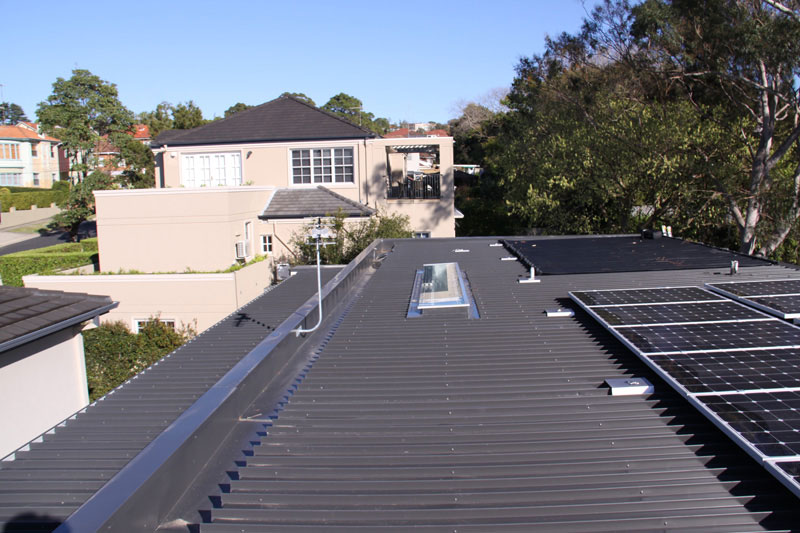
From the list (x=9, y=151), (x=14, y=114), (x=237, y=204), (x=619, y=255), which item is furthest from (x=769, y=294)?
(x=14, y=114)

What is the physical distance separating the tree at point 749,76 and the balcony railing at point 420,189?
965 centimetres

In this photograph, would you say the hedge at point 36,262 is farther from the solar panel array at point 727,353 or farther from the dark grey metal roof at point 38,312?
the solar panel array at point 727,353

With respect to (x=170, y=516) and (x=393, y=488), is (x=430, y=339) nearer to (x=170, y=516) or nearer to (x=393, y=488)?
(x=393, y=488)

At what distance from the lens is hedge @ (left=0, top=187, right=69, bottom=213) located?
150 ft

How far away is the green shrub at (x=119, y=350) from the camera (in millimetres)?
15664

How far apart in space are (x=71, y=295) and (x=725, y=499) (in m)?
10.7

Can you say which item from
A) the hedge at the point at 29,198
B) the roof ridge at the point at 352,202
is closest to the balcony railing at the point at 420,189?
the roof ridge at the point at 352,202

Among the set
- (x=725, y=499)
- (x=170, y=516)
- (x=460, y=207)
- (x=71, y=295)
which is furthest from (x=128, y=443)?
(x=460, y=207)

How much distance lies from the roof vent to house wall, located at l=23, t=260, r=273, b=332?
15106mm

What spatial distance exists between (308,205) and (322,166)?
2.94m

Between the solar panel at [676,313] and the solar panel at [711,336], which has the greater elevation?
the solar panel at [676,313]

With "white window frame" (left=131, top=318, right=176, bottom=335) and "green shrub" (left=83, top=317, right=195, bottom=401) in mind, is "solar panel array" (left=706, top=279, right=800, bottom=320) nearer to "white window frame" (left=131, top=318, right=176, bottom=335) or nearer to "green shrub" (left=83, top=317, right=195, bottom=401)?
"green shrub" (left=83, top=317, right=195, bottom=401)

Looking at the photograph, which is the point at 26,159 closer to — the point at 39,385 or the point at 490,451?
the point at 39,385

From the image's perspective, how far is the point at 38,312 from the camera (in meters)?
9.53
